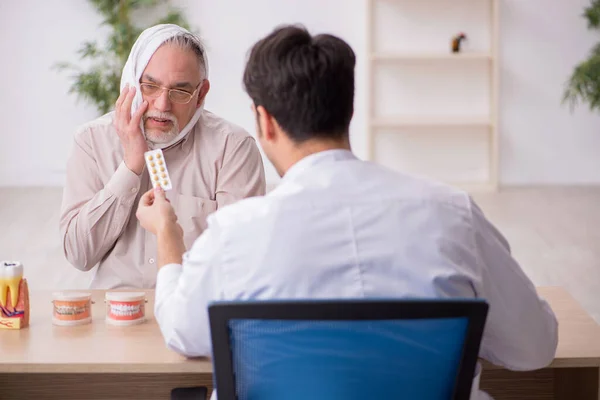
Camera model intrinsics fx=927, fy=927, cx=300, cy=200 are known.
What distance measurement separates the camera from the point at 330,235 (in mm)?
1368

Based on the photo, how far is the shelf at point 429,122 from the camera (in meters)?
6.96

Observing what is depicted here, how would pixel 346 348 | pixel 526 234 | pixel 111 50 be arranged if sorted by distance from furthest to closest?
pixel 111 50
pixel 526 234
pixel 346 348

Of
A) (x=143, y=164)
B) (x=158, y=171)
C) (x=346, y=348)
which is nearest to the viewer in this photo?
(x=346, y=348)

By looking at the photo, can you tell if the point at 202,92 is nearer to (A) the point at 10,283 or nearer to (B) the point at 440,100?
(A) the point at 10,283

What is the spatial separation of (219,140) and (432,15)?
193 inches

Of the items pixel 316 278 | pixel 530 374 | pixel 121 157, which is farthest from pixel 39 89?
pixel 316 278

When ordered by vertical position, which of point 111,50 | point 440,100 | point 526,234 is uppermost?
point 111,50

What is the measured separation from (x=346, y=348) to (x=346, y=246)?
0.16m

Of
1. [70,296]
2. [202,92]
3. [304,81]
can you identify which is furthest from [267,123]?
[202,92]

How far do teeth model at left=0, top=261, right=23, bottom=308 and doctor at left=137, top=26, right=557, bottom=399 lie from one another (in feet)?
1.47

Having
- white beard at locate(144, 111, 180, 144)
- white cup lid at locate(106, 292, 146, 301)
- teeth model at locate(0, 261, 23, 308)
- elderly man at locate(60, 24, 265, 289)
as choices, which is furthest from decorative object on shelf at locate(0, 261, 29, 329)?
white beard at locate(144, 111, 180, 144)

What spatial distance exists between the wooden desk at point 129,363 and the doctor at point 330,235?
15 centimetres

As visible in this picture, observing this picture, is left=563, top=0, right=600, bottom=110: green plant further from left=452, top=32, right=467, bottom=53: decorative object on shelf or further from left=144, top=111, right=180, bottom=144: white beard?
left=144, top=111, right=180, bottom=144: white beard

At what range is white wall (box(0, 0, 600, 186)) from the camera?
23.3ft
